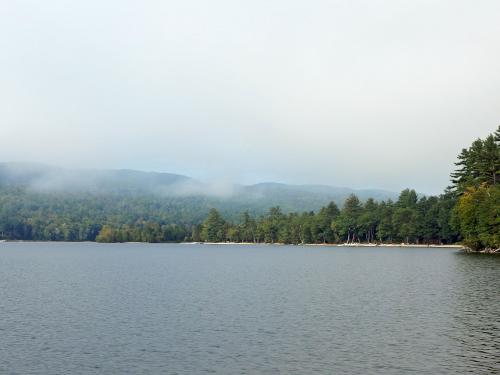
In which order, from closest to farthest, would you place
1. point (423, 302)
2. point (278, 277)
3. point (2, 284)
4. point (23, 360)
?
point (23, 360), point (423, 302), point (2, 284), point (278, 277)

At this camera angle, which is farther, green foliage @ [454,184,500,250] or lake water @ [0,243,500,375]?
green foliage @ [454,184,500,250]

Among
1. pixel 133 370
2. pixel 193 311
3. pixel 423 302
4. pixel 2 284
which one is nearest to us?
pixel 133 370

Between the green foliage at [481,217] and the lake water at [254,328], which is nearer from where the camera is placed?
the lake water at [254,328]

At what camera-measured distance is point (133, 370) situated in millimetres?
35344

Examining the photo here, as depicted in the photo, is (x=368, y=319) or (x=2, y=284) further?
(x=2, y=284)

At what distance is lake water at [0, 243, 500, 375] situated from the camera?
36.7 meters

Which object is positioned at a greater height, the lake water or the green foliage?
the green foliage

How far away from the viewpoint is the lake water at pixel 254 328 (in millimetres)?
36656

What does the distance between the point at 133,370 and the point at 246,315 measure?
73.5 feet

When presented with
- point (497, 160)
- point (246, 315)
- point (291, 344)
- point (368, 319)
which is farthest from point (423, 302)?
point (497, 160)

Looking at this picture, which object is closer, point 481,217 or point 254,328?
point 254,328

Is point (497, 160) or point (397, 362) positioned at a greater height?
point (497, 160)

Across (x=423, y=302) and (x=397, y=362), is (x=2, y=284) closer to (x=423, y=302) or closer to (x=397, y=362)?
(x=423, y=302)

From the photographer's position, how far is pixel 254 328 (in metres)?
49.0
